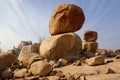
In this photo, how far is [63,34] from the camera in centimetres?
1633

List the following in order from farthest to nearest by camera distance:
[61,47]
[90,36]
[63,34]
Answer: [90,36] < [63,34] < [61,47]

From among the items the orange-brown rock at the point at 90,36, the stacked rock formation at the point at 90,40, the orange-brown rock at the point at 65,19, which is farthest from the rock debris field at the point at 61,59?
the orange-brown rock at the point at 90,36

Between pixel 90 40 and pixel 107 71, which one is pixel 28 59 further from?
pixel 90 40

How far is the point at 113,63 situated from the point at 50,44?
5.10 m

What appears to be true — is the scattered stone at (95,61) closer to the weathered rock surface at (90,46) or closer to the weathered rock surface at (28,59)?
the weathered rock surface at (28,59)

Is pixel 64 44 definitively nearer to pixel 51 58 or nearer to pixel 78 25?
pixel 51 58

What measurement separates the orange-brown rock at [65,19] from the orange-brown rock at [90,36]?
316 inches

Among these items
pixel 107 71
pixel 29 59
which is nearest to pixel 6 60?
pixel 29 59

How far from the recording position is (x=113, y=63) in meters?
12.5

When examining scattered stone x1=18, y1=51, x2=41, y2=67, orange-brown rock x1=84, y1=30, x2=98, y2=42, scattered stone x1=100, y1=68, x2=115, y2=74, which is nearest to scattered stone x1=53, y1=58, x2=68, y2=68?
scattered stone x1=18, y1=51, x2=41, y2=67

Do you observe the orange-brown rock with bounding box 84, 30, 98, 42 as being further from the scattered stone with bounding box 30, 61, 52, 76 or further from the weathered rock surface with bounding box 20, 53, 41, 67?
the scattered stone with bounding box 30, 61, 52, 76

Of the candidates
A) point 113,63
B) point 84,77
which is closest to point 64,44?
point 113,63

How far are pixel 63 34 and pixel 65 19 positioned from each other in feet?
6.68

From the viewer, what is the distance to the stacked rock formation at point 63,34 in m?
15.8
